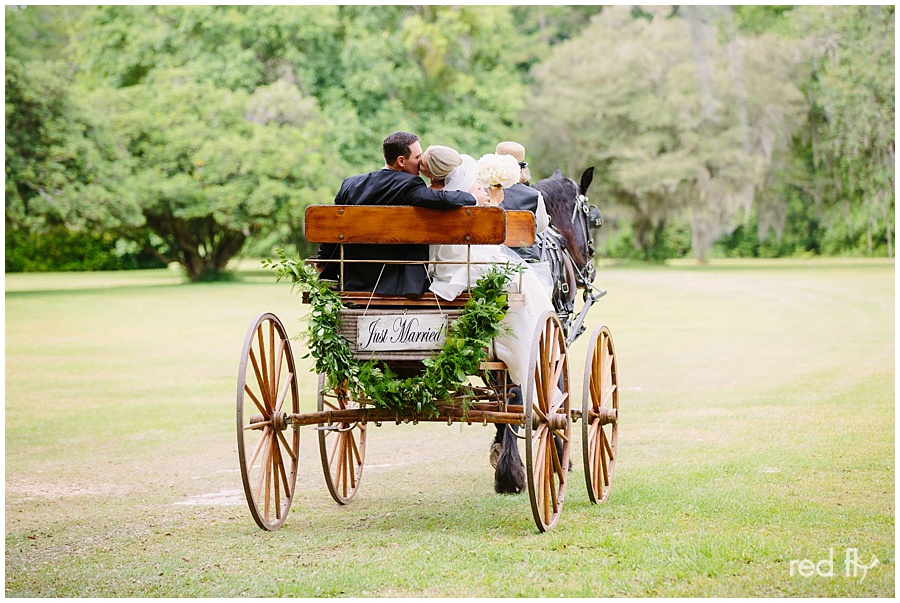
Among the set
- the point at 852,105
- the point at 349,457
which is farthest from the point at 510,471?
the point at 852,105

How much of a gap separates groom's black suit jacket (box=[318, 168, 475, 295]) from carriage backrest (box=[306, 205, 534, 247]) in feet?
0.20

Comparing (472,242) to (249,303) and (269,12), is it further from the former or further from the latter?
(269,12)

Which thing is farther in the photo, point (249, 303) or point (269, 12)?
point (269, 12)

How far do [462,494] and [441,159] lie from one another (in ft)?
7.25

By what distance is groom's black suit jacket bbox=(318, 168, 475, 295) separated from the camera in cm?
571

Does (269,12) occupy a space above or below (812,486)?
above

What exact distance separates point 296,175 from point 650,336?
54.1 ft

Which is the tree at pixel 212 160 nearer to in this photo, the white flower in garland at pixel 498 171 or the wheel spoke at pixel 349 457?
the wheel spoke at pixel 349 457

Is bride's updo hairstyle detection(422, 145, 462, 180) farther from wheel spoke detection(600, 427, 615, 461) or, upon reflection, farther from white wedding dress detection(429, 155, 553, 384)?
wheel spoke detection(600, 427, 615, 461)

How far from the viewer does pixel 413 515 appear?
20.7ft

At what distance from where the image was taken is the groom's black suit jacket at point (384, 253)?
5.71 meters

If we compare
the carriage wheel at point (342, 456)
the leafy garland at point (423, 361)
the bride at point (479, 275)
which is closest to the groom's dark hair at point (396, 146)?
the bride at point (479, 275)

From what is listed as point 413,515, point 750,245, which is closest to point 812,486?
point 413,515

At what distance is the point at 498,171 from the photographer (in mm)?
6020
